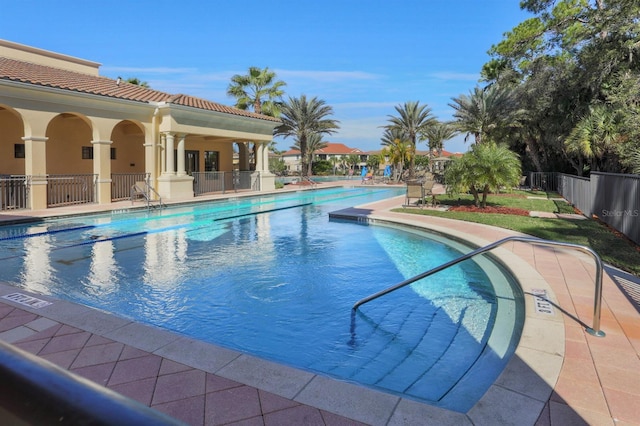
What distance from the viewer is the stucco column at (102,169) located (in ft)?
57.7

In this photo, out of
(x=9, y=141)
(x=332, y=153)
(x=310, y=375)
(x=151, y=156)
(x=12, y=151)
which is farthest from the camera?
(x=332, y=153)

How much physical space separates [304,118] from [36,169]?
2499 cm

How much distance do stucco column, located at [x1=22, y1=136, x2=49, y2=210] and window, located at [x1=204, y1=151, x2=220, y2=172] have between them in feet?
39.7

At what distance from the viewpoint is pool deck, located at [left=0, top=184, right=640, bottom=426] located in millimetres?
2914

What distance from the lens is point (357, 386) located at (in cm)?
336

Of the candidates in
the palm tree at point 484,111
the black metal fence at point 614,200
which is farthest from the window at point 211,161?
the black metal fence at point 614,200

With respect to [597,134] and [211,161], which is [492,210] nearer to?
[597,134]

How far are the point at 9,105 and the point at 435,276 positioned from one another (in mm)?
15002

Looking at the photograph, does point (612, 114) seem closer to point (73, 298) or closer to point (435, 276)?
point (435, 276)

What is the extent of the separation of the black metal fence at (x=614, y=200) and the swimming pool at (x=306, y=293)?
4.09 meters

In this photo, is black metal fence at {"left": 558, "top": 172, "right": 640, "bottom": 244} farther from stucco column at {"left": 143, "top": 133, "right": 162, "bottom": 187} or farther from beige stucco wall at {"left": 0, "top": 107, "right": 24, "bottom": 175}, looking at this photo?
beige stucco wall at {"left": 0, "top": 107, "right": 24, "bottom": 175}

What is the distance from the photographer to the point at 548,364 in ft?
11.9

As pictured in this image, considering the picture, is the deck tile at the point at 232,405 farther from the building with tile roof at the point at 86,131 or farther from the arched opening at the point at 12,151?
the arched opening at the point at 12,151

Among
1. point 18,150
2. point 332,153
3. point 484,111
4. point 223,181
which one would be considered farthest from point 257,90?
point 332,153
